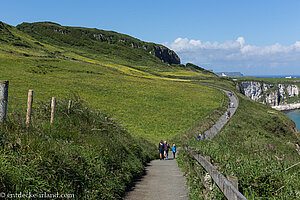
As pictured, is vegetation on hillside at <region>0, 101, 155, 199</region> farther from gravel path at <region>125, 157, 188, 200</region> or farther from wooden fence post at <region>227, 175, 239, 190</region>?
wooden fence post at <region>227, 175, 239, 190</region>

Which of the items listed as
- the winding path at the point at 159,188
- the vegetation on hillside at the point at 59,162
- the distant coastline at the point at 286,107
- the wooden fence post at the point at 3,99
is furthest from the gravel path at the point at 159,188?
the distant coastline at the point at 286,107

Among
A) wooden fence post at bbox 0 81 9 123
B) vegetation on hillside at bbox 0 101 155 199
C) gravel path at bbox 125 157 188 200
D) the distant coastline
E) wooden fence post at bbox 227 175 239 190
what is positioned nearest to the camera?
wooden fence post at bbox 227 175 239 190

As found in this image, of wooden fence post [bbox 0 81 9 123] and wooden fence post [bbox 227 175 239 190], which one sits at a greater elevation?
wooden fence post [bbox 0 81 9 123]

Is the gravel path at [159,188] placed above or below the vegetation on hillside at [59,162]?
below

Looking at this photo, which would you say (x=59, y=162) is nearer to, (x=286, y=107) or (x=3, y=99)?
(x=3, y=99)

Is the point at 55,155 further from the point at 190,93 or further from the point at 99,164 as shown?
the point at 190,93

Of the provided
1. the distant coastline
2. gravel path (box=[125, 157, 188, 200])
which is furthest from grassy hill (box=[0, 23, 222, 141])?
the distant coastline

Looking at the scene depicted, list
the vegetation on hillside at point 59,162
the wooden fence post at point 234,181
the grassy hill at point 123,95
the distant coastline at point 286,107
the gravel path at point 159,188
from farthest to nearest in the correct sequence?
the distant coastline at point 286,107
the grassy hill at point 123,95
the gravel path at point 159,188
the vegetation on hillside at point 59,162
the wooden fence post at point 234,181

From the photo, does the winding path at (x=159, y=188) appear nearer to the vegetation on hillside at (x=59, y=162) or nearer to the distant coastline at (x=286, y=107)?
the vegetation on hillside at (x=59, y=162)

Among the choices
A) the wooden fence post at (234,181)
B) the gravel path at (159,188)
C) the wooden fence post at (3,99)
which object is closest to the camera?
the wooden fence post at (234,181)

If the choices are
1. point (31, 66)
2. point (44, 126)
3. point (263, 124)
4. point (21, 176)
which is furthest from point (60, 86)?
point (21, 176)

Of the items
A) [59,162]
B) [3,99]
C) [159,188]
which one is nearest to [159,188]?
[159,188]

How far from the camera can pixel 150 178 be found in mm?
11281

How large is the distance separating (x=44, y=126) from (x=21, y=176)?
301 cm
